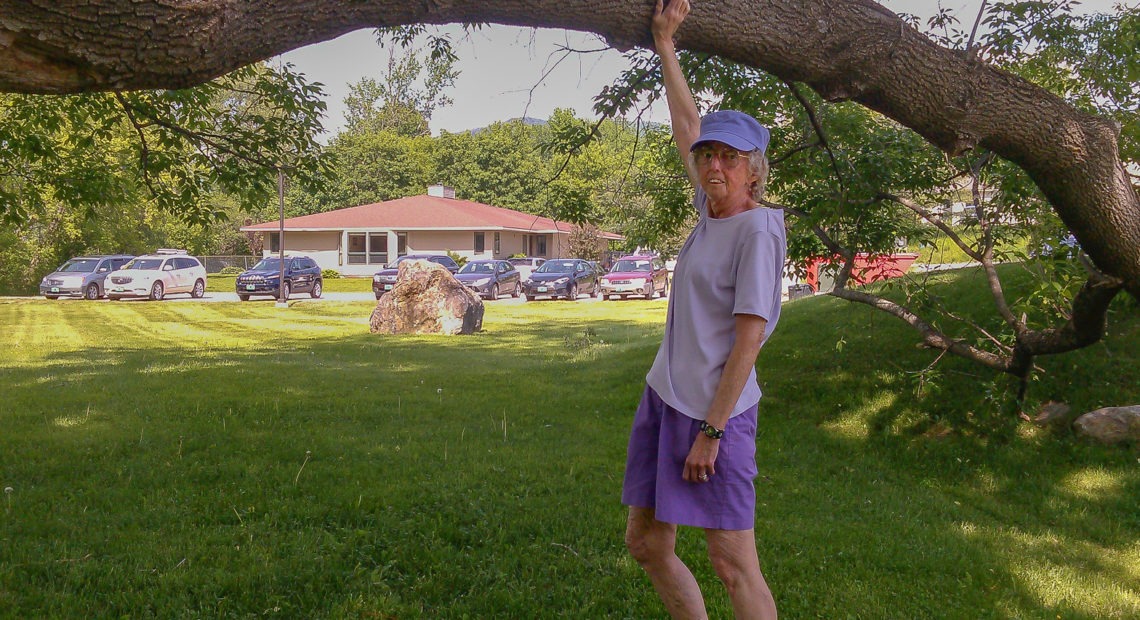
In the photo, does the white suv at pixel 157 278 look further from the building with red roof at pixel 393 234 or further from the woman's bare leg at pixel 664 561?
the woman's bare leg at pixel 664 561

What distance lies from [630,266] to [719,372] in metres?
31.7

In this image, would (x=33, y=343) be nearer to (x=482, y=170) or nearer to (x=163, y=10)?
(x=163, y=10)

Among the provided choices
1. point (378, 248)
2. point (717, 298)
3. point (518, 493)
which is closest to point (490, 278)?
point (378, 248)

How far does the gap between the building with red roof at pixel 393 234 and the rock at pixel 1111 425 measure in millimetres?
37442

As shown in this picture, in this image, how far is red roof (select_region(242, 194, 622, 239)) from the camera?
43.7 meters

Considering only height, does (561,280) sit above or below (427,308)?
above

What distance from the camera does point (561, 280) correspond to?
31.5 meters

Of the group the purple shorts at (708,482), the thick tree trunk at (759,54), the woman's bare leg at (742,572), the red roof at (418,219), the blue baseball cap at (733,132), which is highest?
the red roof at (418,219)

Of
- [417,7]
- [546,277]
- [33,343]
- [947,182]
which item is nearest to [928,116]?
[417,7]

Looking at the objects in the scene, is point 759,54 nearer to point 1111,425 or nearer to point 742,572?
point 742,572

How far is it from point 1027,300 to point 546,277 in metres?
25.8

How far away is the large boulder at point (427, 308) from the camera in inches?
722

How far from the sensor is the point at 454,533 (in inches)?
190

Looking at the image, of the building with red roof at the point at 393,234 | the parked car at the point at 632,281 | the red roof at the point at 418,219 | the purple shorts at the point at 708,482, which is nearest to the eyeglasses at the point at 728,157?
the purple shorts at the point at 708,482
